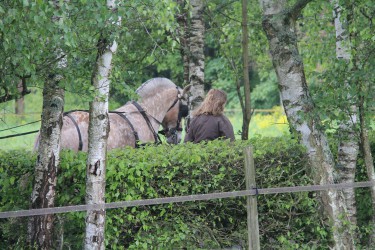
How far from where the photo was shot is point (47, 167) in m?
7.76

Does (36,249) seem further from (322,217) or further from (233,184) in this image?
(322,217)

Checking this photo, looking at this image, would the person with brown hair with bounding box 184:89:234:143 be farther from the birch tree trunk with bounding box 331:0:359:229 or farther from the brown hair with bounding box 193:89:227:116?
the birch tree trunk with bounding box 331:0:359:229

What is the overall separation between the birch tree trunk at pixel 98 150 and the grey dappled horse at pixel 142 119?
10.3ft

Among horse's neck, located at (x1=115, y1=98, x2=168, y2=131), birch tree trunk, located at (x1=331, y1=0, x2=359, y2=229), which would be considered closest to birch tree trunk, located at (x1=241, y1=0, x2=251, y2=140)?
birch tree trunk, located at (x1=331, y1=0, x2=359, y2=229)

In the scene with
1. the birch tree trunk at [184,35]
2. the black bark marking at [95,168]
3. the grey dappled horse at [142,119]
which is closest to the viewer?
the black bark marking at [95,168]

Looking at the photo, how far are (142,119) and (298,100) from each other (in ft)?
13.8

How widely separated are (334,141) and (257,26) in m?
4.53

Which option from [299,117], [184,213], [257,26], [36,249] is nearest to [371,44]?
[299,117]

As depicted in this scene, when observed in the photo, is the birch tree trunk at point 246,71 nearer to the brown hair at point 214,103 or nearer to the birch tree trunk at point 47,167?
the brown hair at point 214,103

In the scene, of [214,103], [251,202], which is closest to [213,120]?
[214,103]

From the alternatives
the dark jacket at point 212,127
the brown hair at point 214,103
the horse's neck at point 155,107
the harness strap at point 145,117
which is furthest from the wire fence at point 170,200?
the horse's neck at point 155,107

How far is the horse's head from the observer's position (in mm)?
12938

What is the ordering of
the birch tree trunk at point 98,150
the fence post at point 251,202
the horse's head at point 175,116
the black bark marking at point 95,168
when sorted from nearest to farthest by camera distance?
the birch tree trunk at point 98,150, the black bark marking at point 95,168, the fence post at point 251,202, the horse's head at point 175,116

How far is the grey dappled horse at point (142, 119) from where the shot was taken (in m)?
10.7
